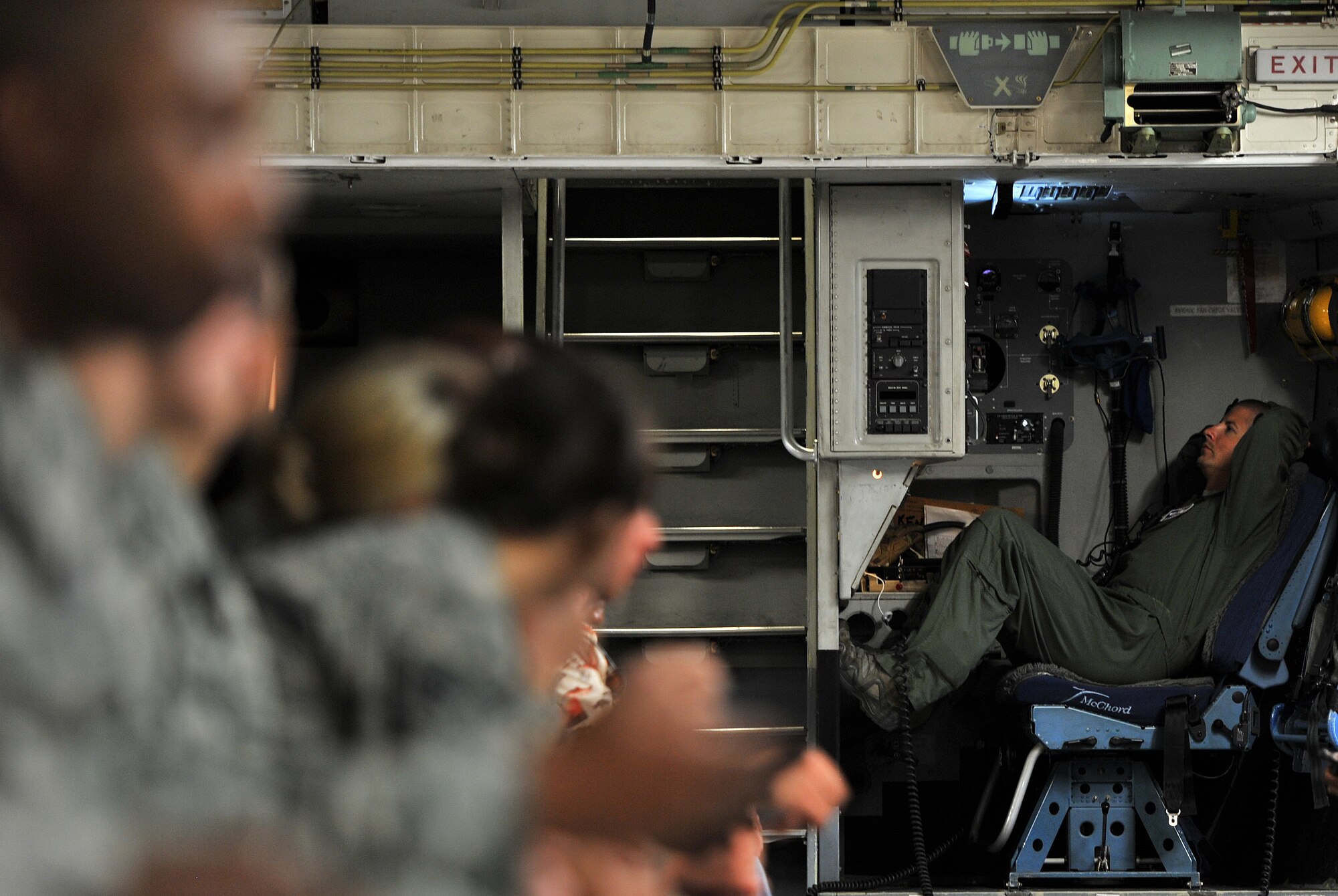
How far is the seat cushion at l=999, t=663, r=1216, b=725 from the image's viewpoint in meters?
5.45

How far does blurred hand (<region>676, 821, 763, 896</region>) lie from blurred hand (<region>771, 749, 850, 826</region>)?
70 mm

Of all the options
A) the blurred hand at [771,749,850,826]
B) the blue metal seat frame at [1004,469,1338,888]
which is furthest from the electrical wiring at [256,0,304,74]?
the blurred hand at [771,749,850,826]

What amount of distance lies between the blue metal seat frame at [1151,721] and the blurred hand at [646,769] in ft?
16.2

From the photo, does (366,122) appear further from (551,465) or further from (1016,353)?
(551,465)

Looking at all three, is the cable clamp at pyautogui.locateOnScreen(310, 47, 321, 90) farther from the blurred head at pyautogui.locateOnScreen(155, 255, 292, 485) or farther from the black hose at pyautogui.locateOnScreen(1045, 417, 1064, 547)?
the blurred head at pyautogui.locateOnScreen(155, 255, 292, 485)

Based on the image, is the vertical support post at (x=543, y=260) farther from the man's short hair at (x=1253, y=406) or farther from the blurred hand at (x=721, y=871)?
the blurred hand at (x=721, y=871)

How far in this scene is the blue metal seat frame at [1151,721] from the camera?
546cm

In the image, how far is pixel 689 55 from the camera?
521 cm

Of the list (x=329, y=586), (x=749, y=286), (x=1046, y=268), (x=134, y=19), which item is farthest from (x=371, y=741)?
(x=1046, y=268)

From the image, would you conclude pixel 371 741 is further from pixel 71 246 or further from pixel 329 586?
pixel 71 246

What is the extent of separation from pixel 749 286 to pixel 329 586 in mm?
5430

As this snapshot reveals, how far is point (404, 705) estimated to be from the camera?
55 centimetres

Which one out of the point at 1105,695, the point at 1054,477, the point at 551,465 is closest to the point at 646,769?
the point at 551,465

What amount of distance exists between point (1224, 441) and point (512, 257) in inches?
130
